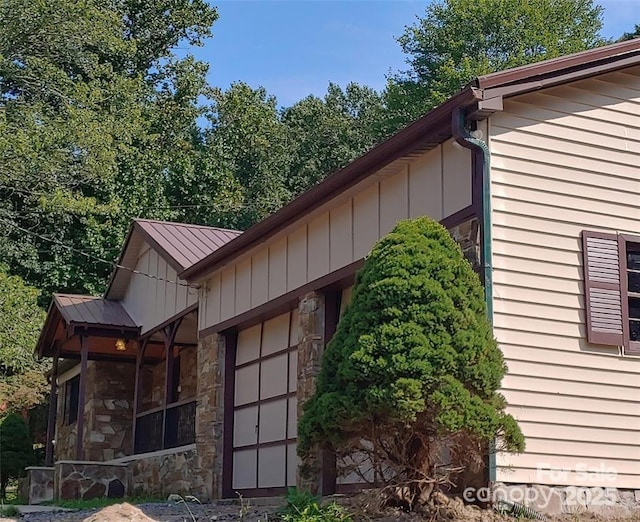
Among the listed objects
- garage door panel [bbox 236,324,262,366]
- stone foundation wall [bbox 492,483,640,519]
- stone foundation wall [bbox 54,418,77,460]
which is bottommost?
stone foundation wall [bbox 492,483,640,519]

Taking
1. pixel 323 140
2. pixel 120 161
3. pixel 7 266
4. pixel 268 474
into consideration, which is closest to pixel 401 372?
pixel 268 474

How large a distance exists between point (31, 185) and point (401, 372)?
59.5ft

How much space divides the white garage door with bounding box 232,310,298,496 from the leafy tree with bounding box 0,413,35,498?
34.7ft

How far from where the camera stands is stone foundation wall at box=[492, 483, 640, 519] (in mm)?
7945

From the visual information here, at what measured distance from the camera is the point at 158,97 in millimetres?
33188

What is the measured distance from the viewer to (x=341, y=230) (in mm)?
10938

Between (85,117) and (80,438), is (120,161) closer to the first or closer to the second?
(85,117)

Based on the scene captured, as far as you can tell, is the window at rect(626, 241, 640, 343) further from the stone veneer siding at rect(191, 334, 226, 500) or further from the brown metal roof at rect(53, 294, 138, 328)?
the brown metal roof at rect(53, 294, 138, 328)

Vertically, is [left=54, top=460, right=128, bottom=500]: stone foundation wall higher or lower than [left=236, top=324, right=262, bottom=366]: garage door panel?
lower

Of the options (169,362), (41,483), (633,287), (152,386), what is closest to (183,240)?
(169,362)

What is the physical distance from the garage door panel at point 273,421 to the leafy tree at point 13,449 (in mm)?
11535

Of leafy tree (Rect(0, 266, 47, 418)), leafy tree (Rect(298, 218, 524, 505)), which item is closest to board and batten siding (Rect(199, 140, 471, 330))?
leafy tree (Rect(298, 218, 524, 505))

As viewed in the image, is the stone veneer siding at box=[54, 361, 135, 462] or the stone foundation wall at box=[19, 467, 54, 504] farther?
the stone veneer siding at box=[54, 361, 135, 462]

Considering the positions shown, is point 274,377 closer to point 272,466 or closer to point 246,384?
point 246,384
